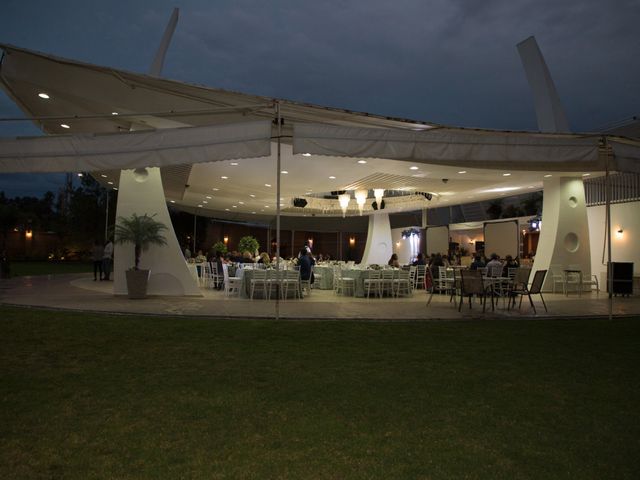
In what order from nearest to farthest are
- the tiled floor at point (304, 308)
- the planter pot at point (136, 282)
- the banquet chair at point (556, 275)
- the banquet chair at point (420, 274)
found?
1. the tiled floor at point (304, 308)
2. the planter pot at point (136, 282)
3. the banquet chair at point (556, 275)
4. the banquet chair at point (420, 274)

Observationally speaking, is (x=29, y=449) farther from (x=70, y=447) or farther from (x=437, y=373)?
(x=437, y=373)

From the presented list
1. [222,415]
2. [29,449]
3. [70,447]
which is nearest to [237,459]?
[222,415]

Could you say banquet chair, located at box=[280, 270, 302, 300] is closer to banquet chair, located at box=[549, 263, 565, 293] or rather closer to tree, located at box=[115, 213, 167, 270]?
tree, located at box=[115, 213, 167, 270]

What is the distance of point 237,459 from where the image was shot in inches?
94.6

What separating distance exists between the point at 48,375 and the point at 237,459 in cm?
242

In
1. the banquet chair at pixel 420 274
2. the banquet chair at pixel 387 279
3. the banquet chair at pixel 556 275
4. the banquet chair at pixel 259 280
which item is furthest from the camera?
the banquet chair at pixel 420 274

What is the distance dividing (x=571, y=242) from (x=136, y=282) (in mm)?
11525

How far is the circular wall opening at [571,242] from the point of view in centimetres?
1338

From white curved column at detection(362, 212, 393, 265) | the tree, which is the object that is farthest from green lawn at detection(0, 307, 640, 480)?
white curved column at detection(362, 212, 393, 265)

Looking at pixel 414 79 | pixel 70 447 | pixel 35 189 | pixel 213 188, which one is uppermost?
pixel 414 79

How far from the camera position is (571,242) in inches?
531

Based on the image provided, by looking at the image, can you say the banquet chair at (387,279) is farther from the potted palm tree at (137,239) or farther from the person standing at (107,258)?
the person standing at (107,258)

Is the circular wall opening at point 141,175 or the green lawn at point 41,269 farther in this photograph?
the green lawn at point 41,269

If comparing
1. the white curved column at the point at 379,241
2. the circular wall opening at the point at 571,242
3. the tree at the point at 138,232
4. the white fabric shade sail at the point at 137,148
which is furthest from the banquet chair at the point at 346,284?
the white curved column at the point at 379,241
